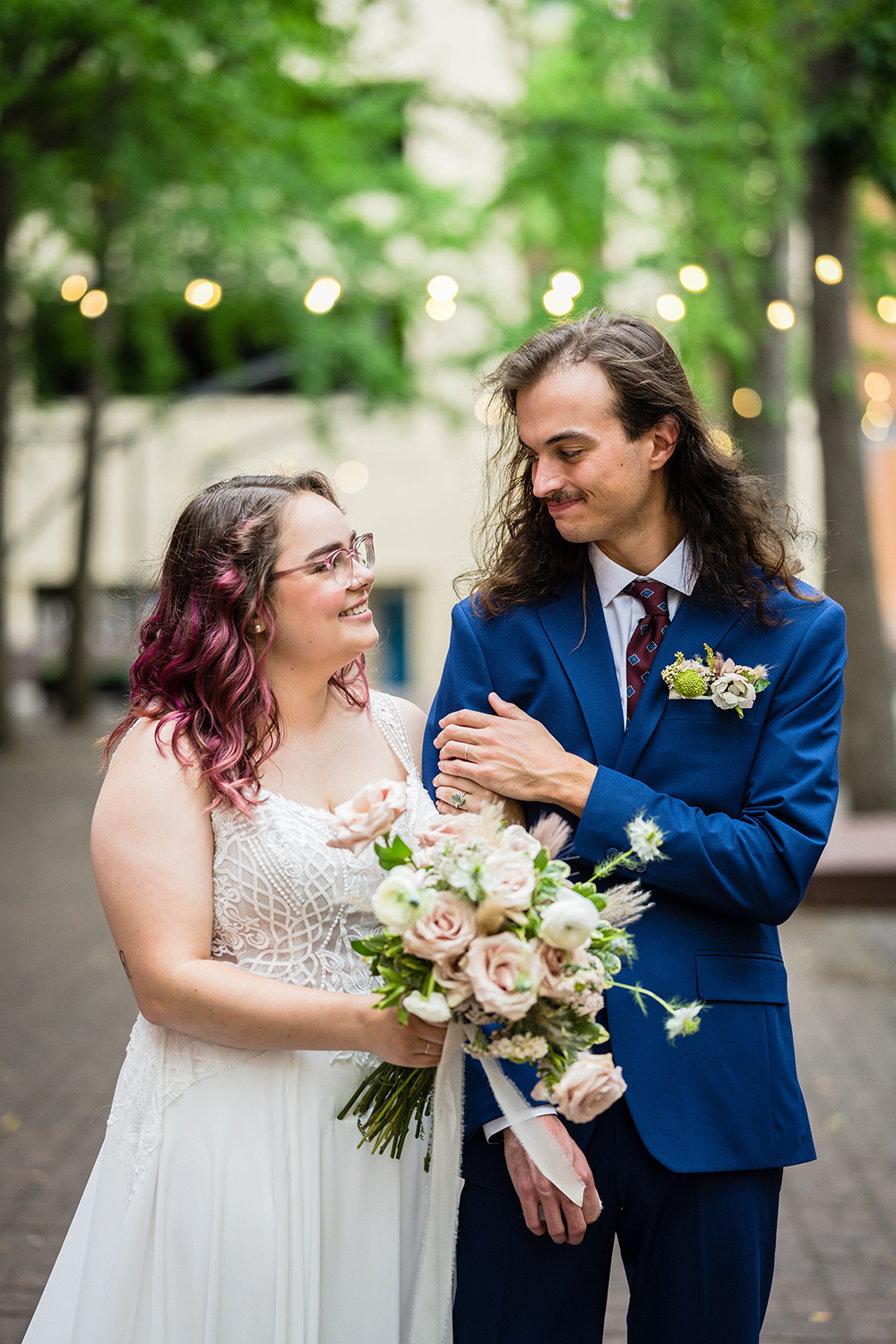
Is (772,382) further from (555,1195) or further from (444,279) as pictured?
(555,1195)

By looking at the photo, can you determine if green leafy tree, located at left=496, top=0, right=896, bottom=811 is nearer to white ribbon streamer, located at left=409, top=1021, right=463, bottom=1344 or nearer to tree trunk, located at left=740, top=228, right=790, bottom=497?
tree trunk, located at left=740, top=228, right=790, bottom=497

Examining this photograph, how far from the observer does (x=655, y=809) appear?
223 cm

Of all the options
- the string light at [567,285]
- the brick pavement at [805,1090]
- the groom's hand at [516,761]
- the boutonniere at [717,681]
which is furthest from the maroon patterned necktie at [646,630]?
the string light at [567,285]

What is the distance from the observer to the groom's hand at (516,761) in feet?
7.43

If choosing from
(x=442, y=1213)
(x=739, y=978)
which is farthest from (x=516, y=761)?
(x=442, y=1213)

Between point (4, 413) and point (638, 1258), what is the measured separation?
15.7m

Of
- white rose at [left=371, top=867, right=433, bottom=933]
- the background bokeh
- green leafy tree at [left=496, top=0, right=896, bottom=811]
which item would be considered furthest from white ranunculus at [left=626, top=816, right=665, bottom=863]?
green leafy tree at [left=496, top=0, right=896, bottom=811]

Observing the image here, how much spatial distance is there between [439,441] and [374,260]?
11.6 meters

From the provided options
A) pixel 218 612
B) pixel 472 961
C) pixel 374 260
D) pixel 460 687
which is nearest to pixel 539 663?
pixel 460 687

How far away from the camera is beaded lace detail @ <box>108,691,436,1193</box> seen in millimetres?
2359

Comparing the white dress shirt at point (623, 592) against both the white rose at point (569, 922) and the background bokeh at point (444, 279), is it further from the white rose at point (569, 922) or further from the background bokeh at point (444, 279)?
the white rose at point (569, 922)

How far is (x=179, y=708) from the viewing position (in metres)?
2.46

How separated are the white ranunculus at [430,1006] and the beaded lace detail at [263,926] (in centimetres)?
43

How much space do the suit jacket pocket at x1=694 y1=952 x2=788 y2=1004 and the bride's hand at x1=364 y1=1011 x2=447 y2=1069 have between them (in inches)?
20.6
